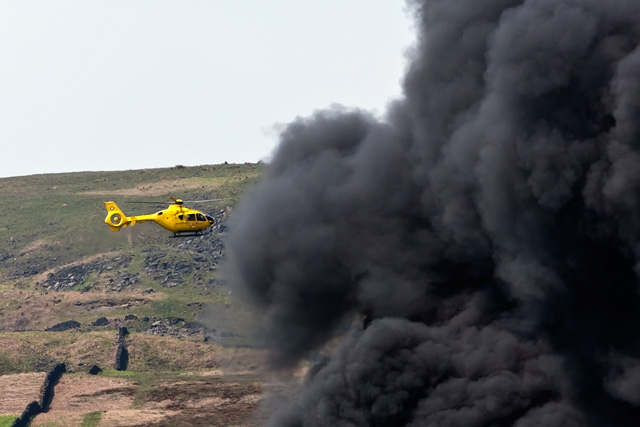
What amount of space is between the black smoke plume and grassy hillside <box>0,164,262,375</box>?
27.0 meters

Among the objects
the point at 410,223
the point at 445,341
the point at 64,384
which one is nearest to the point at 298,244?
the point at 410,223

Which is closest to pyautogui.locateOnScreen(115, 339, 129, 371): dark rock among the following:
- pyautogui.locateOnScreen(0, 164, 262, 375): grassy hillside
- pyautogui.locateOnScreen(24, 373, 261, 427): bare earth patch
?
pyautogui.locateOnScreen(0, 164, 262, 375): grassy hillside

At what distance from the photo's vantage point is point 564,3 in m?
55.1

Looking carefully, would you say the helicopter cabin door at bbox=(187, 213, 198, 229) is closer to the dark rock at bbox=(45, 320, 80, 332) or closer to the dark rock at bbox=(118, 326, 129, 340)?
the dark rock at bbox=(118, 326, 129, 340)

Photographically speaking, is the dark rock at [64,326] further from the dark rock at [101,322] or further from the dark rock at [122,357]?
the dark rock at [122,357]

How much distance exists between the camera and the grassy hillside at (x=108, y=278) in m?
123

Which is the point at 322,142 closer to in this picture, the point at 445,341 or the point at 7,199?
the point at 445,341

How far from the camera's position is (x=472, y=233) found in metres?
60.2

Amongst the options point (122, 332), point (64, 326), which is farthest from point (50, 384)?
point (64, 326)

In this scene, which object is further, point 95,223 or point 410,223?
point 95,223

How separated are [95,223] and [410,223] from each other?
110971 mm

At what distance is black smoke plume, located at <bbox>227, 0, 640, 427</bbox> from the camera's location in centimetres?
5434

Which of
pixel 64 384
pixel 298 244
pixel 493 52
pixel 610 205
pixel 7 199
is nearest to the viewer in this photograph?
pixel 610 205

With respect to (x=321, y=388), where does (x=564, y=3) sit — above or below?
above
